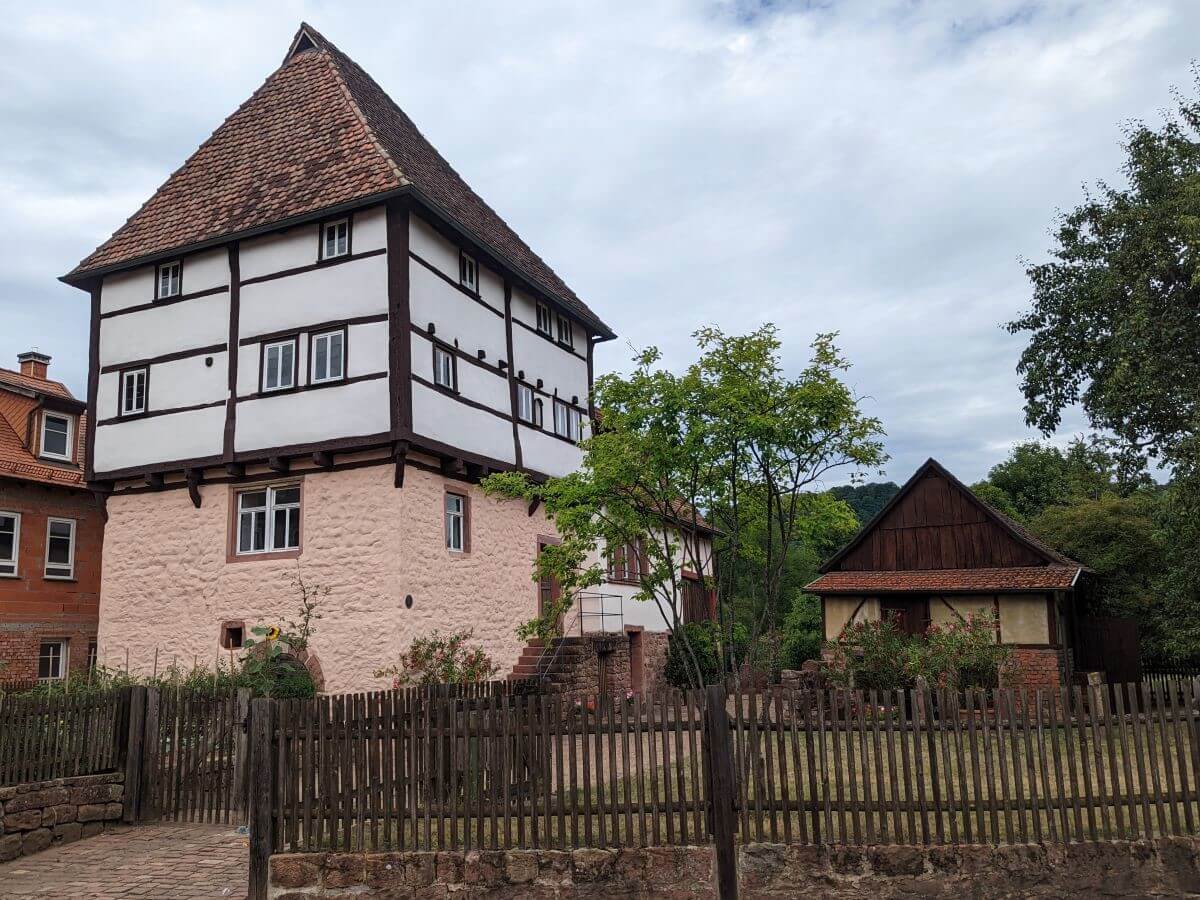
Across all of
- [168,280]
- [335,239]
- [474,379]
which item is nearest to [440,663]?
[474,379]

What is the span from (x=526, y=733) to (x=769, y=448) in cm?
509

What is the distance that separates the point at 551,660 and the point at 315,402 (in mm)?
7138

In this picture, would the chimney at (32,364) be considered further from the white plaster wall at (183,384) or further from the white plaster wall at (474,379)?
the white plaster wall at (474,379)

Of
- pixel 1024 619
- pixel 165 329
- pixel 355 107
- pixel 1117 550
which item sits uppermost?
pixel 355 107

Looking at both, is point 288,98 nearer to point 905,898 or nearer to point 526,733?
point 526,733

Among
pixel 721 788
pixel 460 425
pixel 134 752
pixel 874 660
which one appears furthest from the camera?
pixel 874 660

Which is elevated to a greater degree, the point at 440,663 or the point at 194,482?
the point at 194,482

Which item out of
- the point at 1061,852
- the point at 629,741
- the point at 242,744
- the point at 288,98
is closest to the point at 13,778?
the point at 242,744

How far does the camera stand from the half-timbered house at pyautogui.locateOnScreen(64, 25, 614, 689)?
1738 centimetres

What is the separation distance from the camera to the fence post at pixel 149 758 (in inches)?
459

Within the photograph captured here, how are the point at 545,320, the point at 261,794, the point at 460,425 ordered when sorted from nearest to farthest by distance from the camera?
the point at 261,794 < the point at 460,425 < the point at 545,320

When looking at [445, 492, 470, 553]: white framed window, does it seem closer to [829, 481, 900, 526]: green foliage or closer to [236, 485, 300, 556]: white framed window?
[236, 485, 300, 556]: white framed window

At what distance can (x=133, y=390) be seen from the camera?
1994 centimetres

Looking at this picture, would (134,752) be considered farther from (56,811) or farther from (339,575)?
(339,575)
